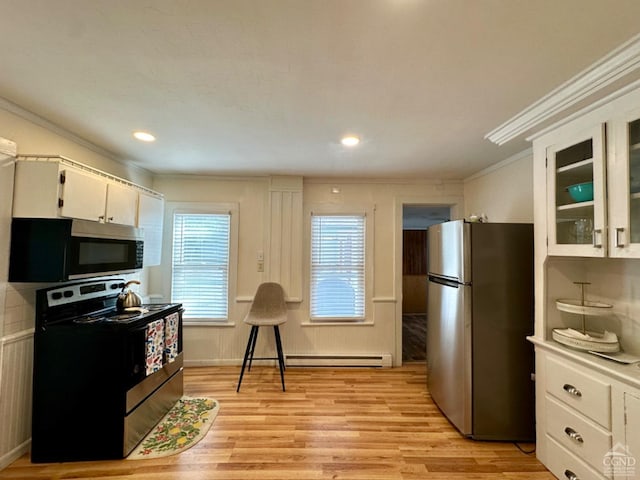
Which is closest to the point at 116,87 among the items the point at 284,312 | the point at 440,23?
the point at 440,23

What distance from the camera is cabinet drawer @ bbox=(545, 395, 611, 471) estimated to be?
1.54 m

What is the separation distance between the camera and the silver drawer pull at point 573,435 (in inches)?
65.5

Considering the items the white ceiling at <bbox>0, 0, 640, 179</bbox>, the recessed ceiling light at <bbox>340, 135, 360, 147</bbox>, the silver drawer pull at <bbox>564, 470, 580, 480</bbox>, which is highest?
the recessed ceiling light at <bbox>340, 135, 360, 147</bbox>

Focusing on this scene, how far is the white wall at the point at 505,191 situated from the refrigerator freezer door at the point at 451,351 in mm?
1016

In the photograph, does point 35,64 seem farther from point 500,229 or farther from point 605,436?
point 605,436

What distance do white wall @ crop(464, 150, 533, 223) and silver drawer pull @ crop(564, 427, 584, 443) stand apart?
1.62 metres

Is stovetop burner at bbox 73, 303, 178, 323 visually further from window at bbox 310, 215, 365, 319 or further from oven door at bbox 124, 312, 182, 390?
window at bbox 310, 215, 365, 319

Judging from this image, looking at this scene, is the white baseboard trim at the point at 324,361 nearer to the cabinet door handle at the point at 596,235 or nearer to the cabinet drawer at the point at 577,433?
the cabinet drawer at the point at 577,433

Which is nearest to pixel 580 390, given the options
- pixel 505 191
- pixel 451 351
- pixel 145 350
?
pixel 451 351

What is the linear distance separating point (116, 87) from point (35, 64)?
1.11 feet

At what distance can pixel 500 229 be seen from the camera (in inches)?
86.9

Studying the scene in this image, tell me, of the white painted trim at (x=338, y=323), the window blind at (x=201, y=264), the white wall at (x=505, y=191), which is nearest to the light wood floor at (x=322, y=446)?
the white painted trim at (x=338, y=323)

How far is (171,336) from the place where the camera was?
2.51 meters

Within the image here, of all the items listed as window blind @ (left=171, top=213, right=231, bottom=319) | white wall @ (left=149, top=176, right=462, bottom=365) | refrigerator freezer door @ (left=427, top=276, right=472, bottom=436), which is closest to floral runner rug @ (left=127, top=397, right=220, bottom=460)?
white wall @ (left=149, top=176, right=462, bottom=365)
